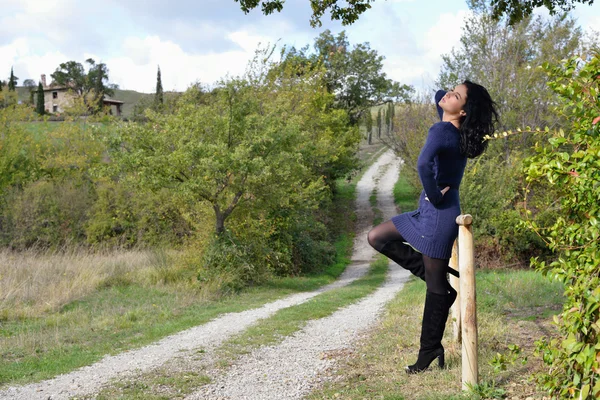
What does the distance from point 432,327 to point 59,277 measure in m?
12.4

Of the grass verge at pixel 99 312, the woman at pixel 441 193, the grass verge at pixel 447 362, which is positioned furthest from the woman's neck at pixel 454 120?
the grass verge at pixel 99 312

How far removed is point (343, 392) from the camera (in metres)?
4.88

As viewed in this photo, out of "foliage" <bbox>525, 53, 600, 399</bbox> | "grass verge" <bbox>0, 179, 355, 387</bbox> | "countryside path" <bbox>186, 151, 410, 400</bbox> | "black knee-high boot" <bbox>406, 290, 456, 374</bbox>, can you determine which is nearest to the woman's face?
"foliage" <bbox>525, 53, 600, 399</bbox>

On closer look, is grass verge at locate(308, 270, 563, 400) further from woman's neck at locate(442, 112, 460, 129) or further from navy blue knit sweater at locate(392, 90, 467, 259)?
woman's neck at locate(442, 112, 460, 129)

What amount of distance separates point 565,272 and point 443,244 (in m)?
1.59

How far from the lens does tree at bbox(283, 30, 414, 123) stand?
48062mm

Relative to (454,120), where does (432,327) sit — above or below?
below

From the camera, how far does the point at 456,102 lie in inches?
196

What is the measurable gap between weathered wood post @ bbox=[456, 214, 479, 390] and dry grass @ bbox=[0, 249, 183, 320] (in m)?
9.19

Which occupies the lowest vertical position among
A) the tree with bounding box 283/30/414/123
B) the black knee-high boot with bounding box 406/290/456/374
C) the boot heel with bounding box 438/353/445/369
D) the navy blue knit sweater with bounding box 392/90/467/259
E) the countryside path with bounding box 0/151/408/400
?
the countryside path with bounding box 0/151/408/400

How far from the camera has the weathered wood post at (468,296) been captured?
4602mm

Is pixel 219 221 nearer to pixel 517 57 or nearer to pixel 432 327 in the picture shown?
pixel 432 327

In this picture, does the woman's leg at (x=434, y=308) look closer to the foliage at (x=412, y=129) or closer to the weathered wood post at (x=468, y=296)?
the weathered wood post at (x=468, y=296)

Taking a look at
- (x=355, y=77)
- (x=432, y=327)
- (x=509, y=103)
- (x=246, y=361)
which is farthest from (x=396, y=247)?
(x=355, y=77)
